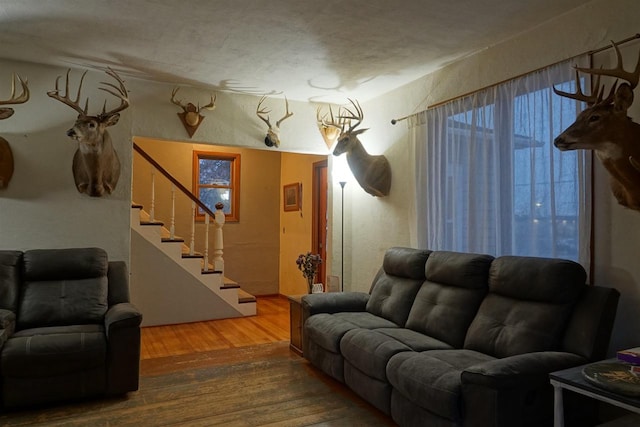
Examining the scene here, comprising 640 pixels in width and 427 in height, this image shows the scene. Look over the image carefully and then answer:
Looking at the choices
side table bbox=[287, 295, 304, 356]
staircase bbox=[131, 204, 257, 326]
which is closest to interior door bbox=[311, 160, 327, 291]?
staircase bbox=[131, 204, 257, 326]

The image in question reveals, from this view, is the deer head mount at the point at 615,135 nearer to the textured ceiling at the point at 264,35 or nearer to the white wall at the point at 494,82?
the white wall at the point at 494,82

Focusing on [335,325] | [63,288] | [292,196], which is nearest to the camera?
[335,325]

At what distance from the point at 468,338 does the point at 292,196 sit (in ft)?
14.8

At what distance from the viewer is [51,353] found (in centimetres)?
279

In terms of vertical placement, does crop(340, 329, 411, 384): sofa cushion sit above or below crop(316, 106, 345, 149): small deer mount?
below

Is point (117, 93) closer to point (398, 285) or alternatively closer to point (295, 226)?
point (398, 285)

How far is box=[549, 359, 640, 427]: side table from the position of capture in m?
1.70

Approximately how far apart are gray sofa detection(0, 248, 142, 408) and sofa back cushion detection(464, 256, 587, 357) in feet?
7.80

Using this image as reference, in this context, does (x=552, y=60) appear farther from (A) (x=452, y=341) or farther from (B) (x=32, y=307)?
(B) (x=32, y=307)

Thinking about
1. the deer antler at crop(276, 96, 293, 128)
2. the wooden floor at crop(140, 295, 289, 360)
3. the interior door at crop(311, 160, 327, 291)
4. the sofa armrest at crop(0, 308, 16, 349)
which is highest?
the deer antler at crop(276, 96, 293, 128)

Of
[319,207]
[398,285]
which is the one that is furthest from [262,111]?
[398,285]

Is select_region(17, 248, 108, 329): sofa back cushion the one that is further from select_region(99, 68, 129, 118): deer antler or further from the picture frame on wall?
the picture frame on wall

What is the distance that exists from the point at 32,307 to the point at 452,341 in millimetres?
3082

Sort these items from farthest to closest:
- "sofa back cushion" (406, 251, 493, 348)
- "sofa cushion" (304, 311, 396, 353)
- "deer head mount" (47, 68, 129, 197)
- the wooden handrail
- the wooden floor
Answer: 1. the wooden handrail
2. the wooden floor
3. "deer head mount" (47, 68, 129, 197)
4. "sofa cushion" (304, 311, 396, 353)
5. "sofa back cushion" (406, 251, 493, 348)
